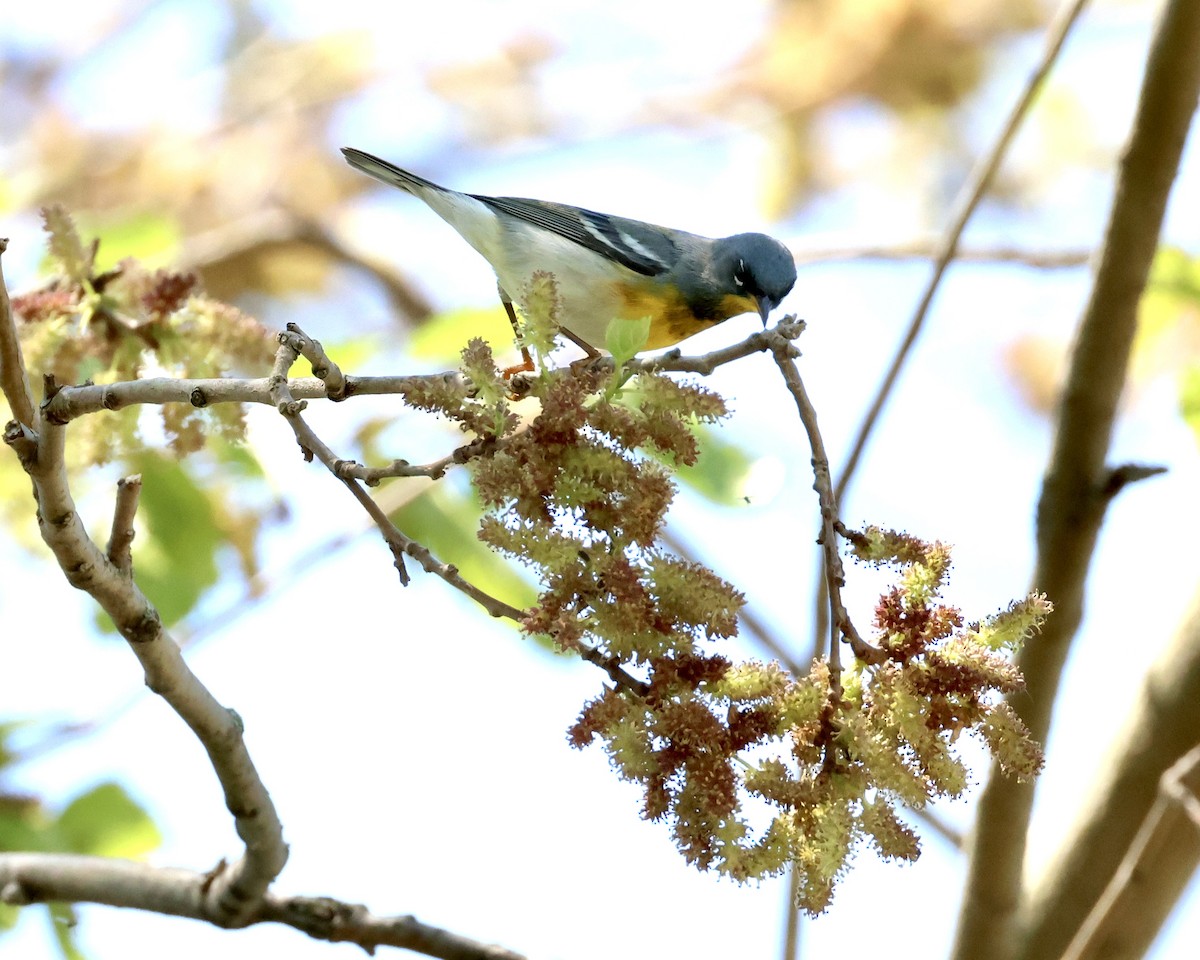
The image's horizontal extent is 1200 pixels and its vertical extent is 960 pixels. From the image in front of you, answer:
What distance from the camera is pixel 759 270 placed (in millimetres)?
4246

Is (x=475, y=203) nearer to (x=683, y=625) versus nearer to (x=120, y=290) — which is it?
(x=120, y=290)

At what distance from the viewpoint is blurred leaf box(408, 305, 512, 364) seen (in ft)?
11.8

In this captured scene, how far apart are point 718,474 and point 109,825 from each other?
195cm

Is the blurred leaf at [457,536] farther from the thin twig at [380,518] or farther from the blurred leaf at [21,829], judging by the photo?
the thin twig at [380,518]

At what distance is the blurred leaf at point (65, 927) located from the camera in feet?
10.4

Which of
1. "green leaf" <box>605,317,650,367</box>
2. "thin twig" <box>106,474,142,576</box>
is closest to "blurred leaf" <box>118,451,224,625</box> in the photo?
"thin twig" <box>106,474,142,576</box>

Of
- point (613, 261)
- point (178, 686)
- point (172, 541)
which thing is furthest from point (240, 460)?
point (613, 261)

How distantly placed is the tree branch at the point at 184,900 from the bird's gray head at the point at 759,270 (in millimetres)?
2379

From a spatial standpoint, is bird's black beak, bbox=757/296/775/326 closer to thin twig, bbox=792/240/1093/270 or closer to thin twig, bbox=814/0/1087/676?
thin twig, bbox=792/240/1093/270

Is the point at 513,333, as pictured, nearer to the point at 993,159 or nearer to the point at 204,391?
the point at 993,159

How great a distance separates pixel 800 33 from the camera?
8656 mm

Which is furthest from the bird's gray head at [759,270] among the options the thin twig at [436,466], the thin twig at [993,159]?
the thin twig at [436,466]

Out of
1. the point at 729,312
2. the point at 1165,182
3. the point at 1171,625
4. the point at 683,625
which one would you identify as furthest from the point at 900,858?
the point at 729,312

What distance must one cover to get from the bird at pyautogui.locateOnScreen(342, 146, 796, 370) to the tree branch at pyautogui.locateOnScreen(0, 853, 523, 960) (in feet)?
6.71
